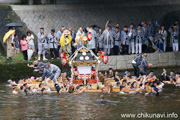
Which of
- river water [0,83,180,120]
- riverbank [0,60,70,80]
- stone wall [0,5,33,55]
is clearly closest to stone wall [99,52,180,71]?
riverbank [0,60,70,80]

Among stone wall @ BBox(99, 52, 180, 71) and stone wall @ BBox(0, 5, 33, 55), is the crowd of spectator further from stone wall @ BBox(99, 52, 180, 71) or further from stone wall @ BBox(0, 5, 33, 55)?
stone wall @ BBox(0, 5, 33, 55)

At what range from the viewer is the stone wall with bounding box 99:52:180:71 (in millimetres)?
31375

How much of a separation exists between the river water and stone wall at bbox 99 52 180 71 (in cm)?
757

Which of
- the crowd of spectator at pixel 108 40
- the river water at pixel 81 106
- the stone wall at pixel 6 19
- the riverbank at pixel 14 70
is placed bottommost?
the river water at pixel 81 106

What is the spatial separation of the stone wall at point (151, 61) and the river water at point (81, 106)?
757 cm

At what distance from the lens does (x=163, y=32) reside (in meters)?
32.1

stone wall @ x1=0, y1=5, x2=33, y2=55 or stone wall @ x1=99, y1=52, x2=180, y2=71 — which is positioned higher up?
stone wall @ x1=0, y1=5, x2=33, y2=55

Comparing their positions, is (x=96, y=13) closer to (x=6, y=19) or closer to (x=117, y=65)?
(x=117, y=65)

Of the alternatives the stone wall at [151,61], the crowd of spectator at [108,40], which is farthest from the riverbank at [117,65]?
the crowd of spectator at [108,40]

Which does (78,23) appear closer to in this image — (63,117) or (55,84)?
(55,84)

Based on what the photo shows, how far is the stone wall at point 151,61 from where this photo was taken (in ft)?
103

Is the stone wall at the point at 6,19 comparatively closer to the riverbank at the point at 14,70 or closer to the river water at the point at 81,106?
the riverbank at the point at 14,70

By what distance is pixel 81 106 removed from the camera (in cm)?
2059

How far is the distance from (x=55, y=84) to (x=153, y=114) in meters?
6.66
